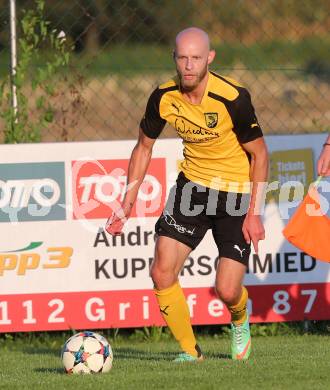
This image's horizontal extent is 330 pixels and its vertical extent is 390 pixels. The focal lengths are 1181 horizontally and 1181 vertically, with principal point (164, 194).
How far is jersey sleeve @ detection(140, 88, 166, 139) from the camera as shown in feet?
26.9

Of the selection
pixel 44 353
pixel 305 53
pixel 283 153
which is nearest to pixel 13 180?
pixel 44 353

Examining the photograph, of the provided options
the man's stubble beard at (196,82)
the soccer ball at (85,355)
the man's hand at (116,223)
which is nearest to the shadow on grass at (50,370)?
the soccer ball at (85,355)

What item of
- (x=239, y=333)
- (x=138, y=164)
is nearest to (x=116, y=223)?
(x=138, y=164)

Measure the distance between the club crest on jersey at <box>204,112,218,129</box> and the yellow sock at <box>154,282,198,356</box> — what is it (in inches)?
46.6

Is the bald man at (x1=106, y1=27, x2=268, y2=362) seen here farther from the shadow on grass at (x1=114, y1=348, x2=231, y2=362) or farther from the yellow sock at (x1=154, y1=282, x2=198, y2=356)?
the shadow on grass at (x1=114, y1=348, x2=231, y2=362)

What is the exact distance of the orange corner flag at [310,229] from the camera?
926cm

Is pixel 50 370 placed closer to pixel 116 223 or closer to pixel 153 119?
pixel 116 223

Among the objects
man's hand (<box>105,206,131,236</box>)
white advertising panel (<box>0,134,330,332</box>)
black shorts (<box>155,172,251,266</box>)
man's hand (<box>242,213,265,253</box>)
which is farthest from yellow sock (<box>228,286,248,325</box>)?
white advertising panel (<box>0,134,330,332</box>)

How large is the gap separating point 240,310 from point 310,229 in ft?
4.05

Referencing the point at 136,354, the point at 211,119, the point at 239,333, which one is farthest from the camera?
the point at 136,354

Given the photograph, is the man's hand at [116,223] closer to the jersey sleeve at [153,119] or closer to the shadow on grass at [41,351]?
the jersey sleeve at [153,119]

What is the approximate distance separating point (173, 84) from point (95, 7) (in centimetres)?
505

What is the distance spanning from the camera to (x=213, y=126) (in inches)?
318

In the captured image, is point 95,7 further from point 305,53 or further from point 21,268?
point 305,53
